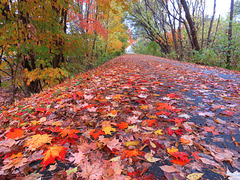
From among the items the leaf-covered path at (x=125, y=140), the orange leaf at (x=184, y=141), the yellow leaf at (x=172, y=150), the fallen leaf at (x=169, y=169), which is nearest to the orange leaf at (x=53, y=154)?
the leaf-covered path at (x=125, y=140)

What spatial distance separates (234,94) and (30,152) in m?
3.58

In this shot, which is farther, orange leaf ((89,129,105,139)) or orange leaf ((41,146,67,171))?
orange leaf ((89,129,105,139))

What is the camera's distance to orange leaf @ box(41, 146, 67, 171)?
3.74ft

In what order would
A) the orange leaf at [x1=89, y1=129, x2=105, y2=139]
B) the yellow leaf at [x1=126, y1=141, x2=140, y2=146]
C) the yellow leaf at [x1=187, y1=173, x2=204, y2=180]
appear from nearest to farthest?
1. the yellow leaf at [x1=187, y1=173, x2=204, y2=180]
2. the yellow leaf at [x1=126, y1=141, x2=140, y2=146]
3. the orange leaf at [x1=89, y1=129, x2=105, y2=139]

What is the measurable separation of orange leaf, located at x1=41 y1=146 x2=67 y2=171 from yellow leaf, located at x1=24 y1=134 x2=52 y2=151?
5.5 inches

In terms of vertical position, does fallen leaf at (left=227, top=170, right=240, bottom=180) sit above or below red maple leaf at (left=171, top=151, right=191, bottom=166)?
below

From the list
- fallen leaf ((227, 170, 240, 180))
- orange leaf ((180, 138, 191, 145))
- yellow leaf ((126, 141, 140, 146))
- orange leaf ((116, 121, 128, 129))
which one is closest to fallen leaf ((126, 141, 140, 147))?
yellow leaf ((126, 141, 140, 146))

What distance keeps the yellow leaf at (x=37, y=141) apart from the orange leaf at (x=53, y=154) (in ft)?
0.46

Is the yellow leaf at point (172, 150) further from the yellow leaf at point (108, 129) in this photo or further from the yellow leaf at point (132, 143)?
the yellow leaf at point (108, 129)

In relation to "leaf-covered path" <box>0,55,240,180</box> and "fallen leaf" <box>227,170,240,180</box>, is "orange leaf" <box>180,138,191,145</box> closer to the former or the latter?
"leaf-covered path" <box>0,55,240,180</box>

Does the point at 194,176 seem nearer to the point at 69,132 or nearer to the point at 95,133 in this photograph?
the point at 95,133

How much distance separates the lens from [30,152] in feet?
4.05

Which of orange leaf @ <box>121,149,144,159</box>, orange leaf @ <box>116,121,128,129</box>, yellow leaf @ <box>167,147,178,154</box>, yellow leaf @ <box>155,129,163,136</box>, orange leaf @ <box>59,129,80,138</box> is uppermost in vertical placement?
orange leaf @ <box>59,129,80,138</box>

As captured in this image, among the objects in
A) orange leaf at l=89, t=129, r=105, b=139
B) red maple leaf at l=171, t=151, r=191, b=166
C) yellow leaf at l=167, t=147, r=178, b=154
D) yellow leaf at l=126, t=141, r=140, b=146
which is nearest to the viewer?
red maple leaf at l=171, t=151, r=191, b=166
